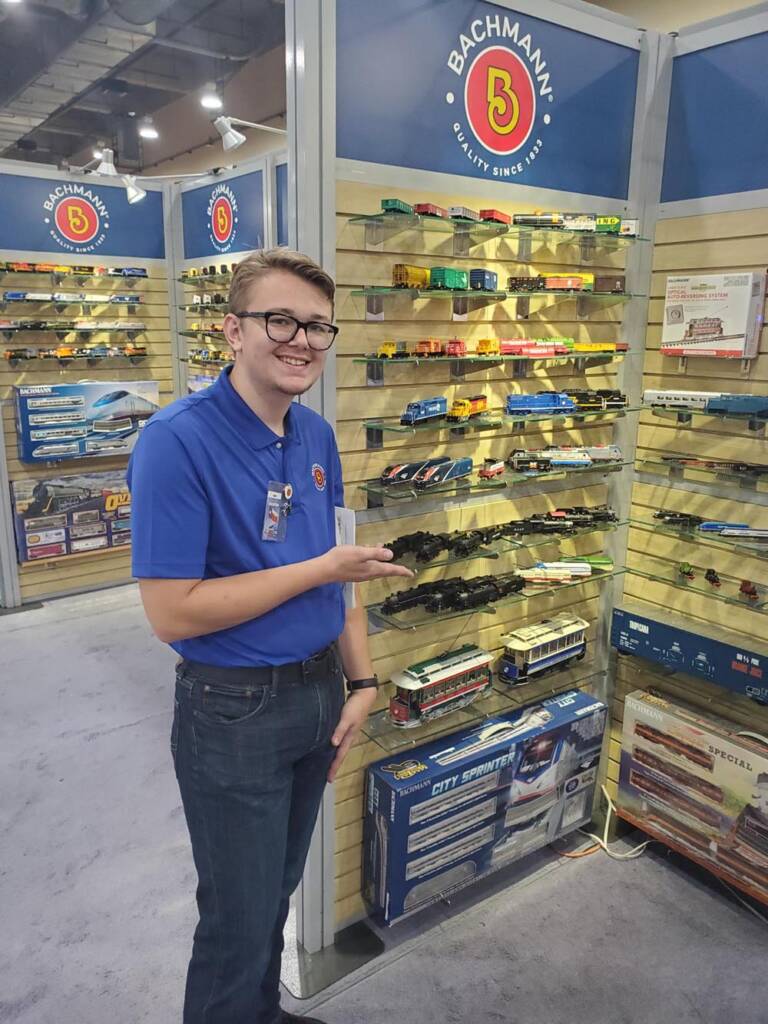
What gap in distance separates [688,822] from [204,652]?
2.36 meters

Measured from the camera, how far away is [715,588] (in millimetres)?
2988

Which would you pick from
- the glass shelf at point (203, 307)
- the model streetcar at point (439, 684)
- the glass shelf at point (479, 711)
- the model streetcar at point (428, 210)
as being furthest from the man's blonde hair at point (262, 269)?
the glass shelf at point (203, 307)

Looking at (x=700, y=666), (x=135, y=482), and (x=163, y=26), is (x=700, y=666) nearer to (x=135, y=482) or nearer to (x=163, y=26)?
(x=135, y=482)

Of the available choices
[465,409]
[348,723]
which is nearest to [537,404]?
[465,409]

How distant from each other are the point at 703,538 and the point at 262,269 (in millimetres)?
2187

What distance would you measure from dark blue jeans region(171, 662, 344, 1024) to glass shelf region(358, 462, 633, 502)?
0.81m

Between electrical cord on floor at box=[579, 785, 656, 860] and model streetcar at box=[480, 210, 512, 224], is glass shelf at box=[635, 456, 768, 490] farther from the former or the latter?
electrical cord on floor at box=[579, 785, 656, 860]

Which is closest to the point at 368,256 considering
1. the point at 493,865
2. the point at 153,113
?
the point at 493,865

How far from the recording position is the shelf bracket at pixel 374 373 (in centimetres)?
249

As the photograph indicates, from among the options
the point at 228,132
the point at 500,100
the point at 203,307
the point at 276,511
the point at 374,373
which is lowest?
the point at 276,511

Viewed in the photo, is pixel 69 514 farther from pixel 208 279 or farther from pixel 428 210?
pixel 428 210

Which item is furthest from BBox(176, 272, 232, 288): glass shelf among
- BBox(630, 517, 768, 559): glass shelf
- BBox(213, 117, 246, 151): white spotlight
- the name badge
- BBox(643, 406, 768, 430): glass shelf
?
the name badge

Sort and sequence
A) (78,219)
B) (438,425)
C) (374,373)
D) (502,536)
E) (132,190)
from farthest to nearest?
(78,219) < (132,190) < (502,536) < (438,425) < (374,373)

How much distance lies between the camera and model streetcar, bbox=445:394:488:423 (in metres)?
2.67
